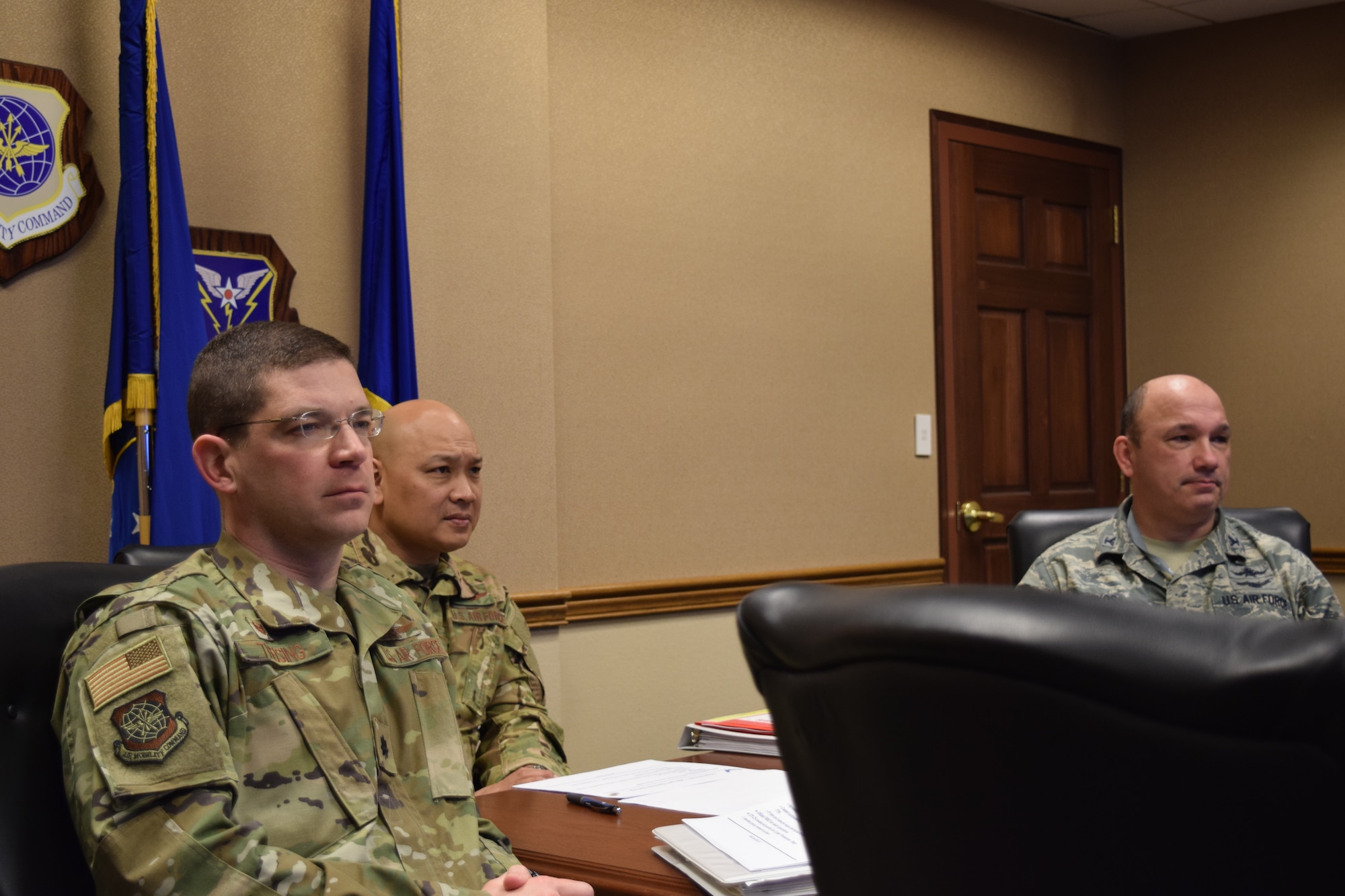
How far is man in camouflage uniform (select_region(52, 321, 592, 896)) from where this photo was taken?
1.22 meters

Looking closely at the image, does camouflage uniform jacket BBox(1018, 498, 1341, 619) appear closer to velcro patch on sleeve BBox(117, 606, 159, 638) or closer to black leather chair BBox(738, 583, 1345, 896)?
velcro patch on sleeve BBox(117, 606, 159, 638)

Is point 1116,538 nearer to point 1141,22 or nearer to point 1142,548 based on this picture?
point 1142,548

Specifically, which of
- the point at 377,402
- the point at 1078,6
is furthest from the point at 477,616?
the point at 1078,6

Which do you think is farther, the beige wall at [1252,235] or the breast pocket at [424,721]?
the beige wall at [1252,235]

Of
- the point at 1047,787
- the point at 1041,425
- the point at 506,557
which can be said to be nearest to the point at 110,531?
the point at 506,557

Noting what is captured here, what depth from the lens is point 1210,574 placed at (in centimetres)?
245

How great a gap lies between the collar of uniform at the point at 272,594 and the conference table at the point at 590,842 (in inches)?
13.1

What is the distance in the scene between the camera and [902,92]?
4.26 meters

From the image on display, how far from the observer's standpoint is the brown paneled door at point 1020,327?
14.3 feet

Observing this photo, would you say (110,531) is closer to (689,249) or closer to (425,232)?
(425,232)

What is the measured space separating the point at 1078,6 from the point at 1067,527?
102 inches

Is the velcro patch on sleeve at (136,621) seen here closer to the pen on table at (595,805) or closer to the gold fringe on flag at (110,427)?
the pen on table at (595,805)

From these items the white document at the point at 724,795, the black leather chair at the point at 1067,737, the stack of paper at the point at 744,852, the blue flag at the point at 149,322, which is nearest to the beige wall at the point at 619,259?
the blue flag at the point at 149,322

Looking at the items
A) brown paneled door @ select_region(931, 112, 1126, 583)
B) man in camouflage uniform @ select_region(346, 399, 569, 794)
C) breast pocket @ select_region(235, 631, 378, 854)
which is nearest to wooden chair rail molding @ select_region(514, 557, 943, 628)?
brown paneled door @ select_region(931, 112, 1126, 583)
